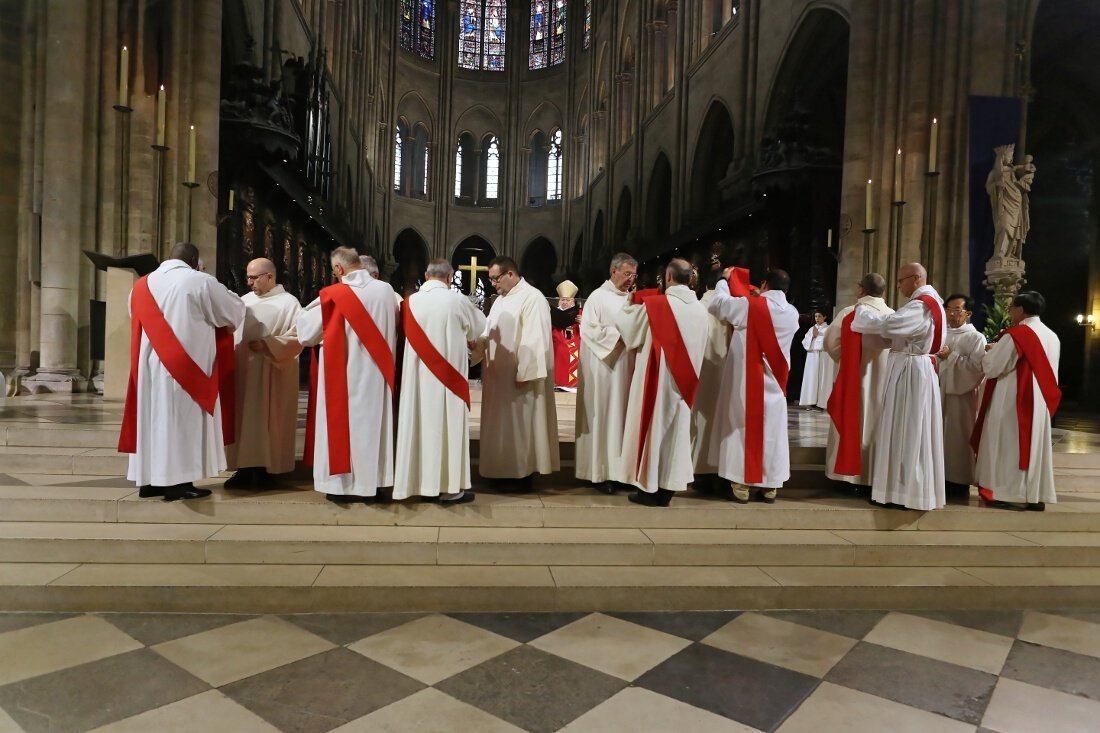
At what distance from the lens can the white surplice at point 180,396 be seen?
404 centimetres

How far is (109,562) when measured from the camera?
3.69 m

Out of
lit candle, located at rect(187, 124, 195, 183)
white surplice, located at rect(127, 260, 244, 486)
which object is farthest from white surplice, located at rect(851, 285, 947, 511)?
lit candle, located at rect(187, 124, 195, 183)

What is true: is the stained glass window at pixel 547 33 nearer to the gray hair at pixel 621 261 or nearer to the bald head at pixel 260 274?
the gray hair at pixel 621 261

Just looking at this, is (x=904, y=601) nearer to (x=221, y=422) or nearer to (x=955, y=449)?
(x=955, y=449)

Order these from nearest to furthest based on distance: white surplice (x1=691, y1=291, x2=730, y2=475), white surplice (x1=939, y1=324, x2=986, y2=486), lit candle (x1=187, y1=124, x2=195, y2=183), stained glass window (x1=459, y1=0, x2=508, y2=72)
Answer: white surplice (x1=691, y1=291, x2=730, y2=475), white surplice (x1=939, y1=324, x2=986, y2=486), lit candle (x1=187, y1=124, x2=195, y2=183), stained glass window (x1=459, y1=0, x2=508, y2=72)

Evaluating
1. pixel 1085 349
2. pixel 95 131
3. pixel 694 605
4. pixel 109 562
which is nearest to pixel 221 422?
pixel 109 562

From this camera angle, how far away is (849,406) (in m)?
4.84

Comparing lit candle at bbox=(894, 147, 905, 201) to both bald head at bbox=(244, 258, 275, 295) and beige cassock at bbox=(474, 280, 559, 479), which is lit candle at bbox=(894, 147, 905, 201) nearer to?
beige cassock at bbox=(474, 280, 559, 479)

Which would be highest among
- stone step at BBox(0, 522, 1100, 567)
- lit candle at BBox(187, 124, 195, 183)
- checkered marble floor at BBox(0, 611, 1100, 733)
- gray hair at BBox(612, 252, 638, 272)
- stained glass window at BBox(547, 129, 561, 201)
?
stained glass window at BBox(547, 129, 561, 201)

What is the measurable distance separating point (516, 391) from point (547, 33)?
3356 centimetres

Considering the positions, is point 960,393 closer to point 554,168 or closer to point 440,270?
point 440,270

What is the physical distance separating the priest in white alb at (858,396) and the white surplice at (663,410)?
1040 millimetres

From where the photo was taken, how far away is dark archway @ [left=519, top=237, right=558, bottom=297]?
35375mm

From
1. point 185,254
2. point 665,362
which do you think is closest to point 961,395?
point 665,362
